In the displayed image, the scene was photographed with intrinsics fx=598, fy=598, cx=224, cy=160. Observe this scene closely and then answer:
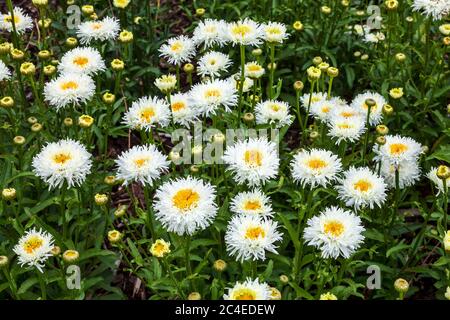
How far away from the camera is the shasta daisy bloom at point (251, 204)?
298 cm

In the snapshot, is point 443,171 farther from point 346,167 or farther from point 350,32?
point 350,32

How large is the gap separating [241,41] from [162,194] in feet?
3.88

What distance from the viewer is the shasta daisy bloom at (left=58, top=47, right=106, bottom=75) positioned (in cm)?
385

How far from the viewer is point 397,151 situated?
3297mm

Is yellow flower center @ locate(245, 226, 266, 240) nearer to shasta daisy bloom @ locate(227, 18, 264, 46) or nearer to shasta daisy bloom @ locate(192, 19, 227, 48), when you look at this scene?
shasta daisy bloom @ locate(227, 18, 264, 46)

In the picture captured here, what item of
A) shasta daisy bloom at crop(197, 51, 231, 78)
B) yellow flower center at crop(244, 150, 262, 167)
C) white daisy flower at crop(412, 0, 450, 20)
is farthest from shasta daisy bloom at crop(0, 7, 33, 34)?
white daisy flower at crop(412, 0, 450, 20)

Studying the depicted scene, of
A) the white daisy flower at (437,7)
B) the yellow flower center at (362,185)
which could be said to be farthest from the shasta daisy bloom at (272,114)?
the white daisy flower at (437,7)

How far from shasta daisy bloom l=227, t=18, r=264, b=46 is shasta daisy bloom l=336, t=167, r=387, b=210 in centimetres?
104

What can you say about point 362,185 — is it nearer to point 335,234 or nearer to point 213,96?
A: point 335,234

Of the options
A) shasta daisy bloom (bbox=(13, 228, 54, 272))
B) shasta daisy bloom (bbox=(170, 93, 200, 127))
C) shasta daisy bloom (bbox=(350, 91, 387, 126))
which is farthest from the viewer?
shasta daisy bloom (bbox=(350, 91, 387, 126))

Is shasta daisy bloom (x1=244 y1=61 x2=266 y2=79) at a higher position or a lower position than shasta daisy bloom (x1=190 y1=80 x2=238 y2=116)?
higher

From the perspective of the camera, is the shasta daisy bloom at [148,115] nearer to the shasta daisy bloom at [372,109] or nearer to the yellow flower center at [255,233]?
the yellow flower center at [255,233]

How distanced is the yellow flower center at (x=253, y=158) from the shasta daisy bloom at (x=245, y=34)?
34.3 inches
